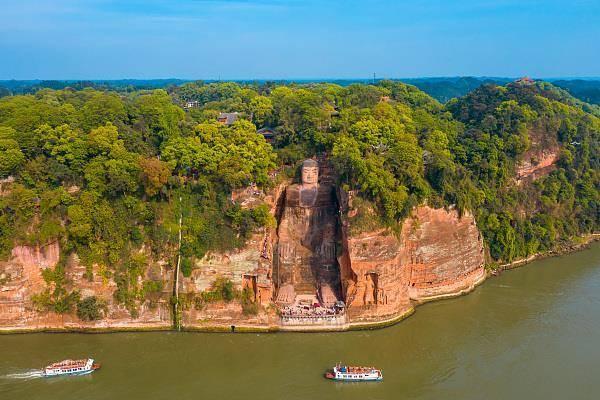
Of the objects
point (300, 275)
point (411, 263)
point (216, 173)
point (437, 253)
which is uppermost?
point (216, 173)

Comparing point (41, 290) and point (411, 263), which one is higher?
point (411, 263)

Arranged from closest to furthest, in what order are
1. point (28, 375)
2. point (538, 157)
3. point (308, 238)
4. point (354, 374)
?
1. point (354, 374)
2. point (28, 375)
3. point (308, 238)
4. point (538, 157)

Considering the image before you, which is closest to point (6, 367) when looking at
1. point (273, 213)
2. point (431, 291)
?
point (273, 213)

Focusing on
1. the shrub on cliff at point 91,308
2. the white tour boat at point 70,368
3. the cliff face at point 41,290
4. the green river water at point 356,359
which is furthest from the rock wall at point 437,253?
the white tour boat at point 70,368

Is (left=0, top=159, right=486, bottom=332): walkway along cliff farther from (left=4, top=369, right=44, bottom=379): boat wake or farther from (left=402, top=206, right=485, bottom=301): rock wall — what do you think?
(left=4, top=369, right=44, bottom=379): boat wake

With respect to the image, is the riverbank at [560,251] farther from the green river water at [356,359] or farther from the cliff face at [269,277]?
the cliff face at [269,277]

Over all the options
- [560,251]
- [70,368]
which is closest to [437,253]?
[560,251]

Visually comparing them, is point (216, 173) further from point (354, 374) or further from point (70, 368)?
point (354, 374)
